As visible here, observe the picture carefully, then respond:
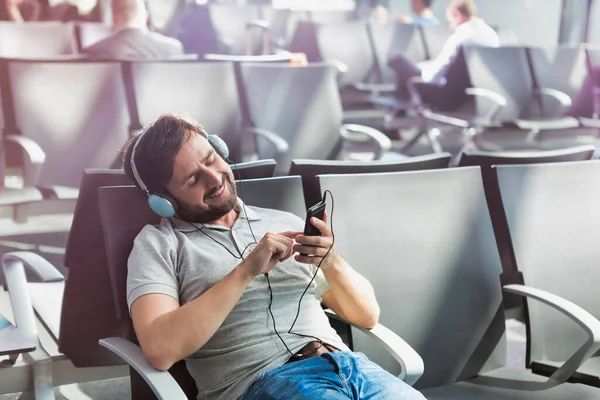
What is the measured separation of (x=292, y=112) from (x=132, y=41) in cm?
122

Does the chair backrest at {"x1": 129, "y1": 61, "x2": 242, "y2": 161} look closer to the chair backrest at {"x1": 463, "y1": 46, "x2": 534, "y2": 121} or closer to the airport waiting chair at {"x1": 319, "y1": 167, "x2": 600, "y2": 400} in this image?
the airport waiting chair at {"x1": 319, "y1": 167, "x2": 600, "y2": 400}

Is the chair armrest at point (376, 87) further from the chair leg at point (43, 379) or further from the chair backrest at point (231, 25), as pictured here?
the chair leg at point (43, 379)

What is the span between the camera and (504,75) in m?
5.62

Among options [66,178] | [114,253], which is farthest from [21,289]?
[66,178]

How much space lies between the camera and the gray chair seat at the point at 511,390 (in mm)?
1864

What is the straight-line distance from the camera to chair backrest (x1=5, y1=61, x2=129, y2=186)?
10.2ft

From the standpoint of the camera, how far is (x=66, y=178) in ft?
10.3

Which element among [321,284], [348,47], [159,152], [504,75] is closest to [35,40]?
[348,47]

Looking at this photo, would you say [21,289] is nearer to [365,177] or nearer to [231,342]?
[231,342]

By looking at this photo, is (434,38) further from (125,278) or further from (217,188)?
(125,278)

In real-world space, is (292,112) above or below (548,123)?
above

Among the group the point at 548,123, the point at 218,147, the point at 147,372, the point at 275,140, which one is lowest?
the point at 548,123

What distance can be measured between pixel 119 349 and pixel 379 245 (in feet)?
2.22

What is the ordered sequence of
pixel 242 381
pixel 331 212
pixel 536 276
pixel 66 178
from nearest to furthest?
pixel 242 381 → pixel 331 212 → pixel 536 276 → pixel 66 178
